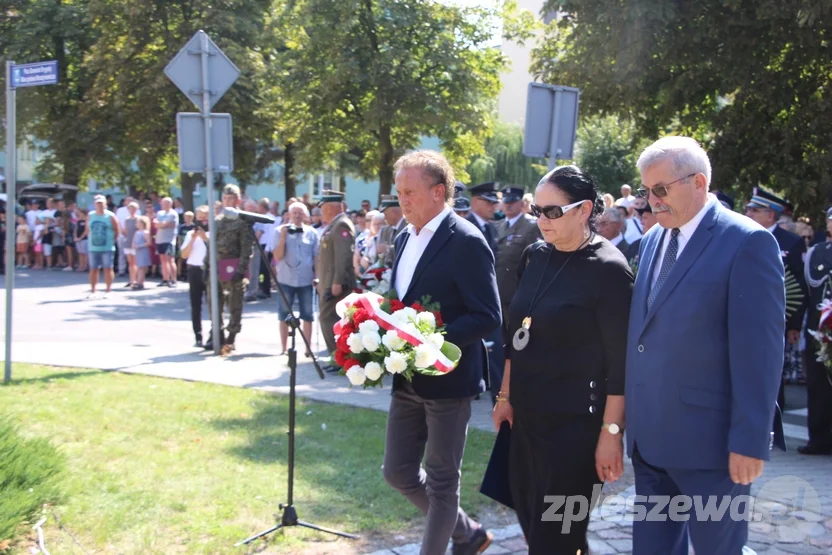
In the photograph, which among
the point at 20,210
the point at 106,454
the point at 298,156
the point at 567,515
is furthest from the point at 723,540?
the point at 20,210

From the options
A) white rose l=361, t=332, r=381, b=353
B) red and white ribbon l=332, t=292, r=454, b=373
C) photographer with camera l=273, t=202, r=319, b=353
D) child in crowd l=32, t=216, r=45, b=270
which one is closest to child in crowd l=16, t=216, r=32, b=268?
child in crowd l=32, t=216, r=45, b=270

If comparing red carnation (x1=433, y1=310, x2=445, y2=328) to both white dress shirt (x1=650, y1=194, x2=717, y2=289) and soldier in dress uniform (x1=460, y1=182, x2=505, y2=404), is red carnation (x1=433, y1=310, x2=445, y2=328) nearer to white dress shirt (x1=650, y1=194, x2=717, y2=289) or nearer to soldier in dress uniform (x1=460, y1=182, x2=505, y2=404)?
white dress shirt (x1=650, y1=194, x2=717, y2=289)

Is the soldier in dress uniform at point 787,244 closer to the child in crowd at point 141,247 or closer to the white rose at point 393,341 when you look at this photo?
the white rose at point 393,341

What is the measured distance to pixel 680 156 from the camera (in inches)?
136

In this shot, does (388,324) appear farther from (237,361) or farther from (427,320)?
(237,361)

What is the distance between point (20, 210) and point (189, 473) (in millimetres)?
27389

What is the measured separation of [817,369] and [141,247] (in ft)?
59.9

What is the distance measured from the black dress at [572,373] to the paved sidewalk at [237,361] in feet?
4.53

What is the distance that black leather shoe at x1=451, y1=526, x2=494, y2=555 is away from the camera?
480 cm

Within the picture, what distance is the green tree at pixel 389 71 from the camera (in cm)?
2102

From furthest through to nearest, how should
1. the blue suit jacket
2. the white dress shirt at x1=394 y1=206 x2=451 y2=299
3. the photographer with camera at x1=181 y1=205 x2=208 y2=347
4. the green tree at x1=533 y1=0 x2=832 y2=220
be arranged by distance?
the green tree at x1=533 y1=0 x2=832 y2=220 → the photographer with camera at x1=181 y1=205 x2=208 y2=347 → the white dress shirt at x1=394 y1=206 x2=451 y2=299 → the blue suit jacket

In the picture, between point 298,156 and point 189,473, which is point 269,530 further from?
point 298,156

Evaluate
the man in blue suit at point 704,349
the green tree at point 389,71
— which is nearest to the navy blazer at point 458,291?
the man in blue suit at point 704,349

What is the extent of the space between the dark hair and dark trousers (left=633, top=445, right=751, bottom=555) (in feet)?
3.47
